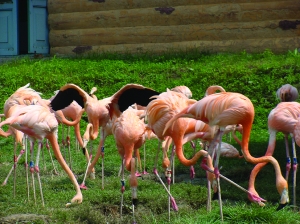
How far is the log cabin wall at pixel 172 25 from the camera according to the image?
11.5 metres

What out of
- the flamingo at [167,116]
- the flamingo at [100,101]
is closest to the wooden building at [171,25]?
the flamingo at [100,101]

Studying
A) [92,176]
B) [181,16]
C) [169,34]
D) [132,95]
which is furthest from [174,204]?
[181,16]

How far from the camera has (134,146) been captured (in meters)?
5.91

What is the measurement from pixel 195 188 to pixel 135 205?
3.44ft

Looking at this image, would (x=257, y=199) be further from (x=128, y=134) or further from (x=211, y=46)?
(x=211, y=46)

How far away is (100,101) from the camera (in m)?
6.99

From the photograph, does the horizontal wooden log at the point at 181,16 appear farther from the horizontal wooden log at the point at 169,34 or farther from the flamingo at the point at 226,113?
the flamingo at the point at 226,113

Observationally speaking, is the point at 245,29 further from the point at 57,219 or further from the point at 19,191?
the point at 57,219

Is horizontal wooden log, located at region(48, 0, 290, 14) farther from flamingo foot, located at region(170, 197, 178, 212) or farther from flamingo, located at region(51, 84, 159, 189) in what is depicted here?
flamingo foot, located at region(170, 197, 178, 212)

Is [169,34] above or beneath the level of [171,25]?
beneath

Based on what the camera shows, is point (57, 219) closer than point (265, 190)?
Yes

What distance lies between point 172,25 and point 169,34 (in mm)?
186

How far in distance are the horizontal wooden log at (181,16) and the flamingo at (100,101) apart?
5.22m

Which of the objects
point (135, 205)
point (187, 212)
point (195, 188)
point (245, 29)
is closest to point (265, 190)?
point (195, 188)
